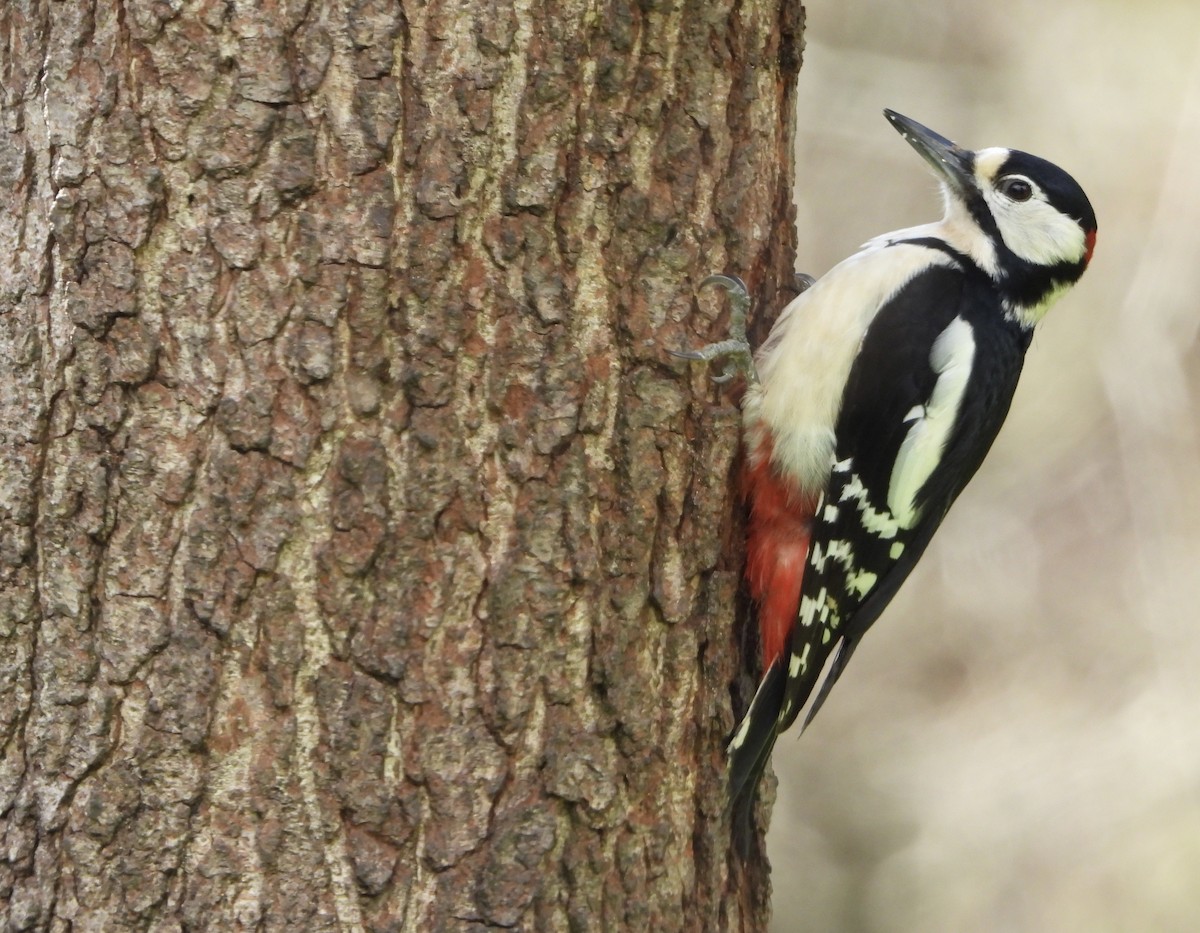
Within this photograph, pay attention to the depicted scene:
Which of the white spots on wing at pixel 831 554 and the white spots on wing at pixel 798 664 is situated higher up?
the white spots on wing at pixel 831 554

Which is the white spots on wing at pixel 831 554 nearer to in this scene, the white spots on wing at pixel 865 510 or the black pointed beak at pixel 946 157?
the white spots on wing at pixel 865 510

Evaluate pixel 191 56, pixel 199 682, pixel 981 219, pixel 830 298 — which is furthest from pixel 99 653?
pixel 981 219

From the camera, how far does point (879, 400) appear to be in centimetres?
273

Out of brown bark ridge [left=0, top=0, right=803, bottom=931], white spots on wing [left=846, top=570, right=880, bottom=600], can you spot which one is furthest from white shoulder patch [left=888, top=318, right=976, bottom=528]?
brown bark ridge [left=0, top=0, right=803, bottom=931]

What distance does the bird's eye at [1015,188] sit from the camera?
3.02m

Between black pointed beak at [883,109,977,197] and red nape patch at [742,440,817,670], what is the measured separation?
96cm

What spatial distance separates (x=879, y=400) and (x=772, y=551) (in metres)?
0.46

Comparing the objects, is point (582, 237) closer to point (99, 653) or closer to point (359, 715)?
point (359, 715)

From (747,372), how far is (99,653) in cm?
115

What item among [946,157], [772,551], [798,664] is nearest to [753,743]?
[798,664]

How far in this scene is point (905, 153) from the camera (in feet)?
19.9

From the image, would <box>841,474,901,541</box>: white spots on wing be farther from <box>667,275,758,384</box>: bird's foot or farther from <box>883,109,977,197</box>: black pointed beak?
<box>883,109,977,197</box>: black pointed beak

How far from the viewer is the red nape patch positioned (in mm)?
2410

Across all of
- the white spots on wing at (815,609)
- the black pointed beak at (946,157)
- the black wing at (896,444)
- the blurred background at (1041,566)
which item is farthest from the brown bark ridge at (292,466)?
the blurred background at (1041,566)
